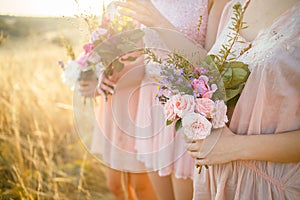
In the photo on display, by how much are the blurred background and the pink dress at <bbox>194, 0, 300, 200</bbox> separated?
1176 mm

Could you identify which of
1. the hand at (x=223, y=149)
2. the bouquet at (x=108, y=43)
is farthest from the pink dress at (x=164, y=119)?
the hand at (x=223, y=149)

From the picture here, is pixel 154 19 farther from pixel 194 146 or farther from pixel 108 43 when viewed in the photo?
pixel 194 146

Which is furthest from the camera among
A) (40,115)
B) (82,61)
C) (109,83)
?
(40,115)

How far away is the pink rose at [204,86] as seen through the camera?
5.47 ft

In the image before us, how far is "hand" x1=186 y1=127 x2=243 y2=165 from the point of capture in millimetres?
1757

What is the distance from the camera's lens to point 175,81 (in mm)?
1693

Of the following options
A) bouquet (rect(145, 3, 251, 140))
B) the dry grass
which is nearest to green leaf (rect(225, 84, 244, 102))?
bouquet (rect(145, 3, 251, 140))

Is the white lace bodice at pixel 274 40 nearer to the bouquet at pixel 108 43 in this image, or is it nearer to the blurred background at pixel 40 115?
the bouquet at pixel 108 43

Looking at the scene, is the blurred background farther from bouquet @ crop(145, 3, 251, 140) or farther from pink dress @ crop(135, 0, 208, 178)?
bouquet @ crop(145, 3, 251, 140)

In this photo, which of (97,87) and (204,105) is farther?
(97,87)

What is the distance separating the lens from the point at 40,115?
190 inches

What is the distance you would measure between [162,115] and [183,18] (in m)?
0.58

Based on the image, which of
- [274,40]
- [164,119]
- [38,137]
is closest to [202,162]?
[274,40]

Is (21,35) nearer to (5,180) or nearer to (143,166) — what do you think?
(5,180)
